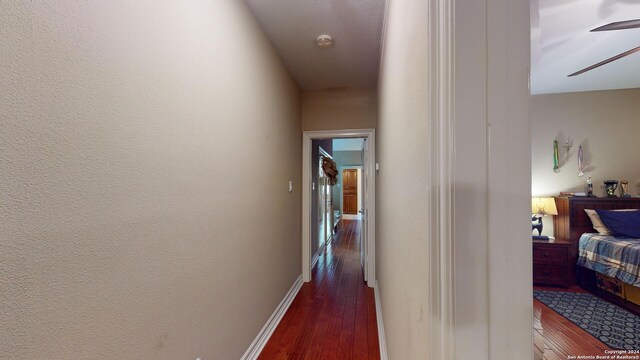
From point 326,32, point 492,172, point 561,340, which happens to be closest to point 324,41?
point 326,32

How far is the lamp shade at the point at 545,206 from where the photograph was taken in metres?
3.20

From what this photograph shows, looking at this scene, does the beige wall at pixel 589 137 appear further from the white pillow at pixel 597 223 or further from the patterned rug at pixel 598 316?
the patterned rug at pixel 598 316

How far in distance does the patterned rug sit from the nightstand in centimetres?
16

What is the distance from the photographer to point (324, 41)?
2.07m

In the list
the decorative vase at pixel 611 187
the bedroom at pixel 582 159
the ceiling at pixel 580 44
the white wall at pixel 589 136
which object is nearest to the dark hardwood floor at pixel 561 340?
the bedroom at pixel 582 159

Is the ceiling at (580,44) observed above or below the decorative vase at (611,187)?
above

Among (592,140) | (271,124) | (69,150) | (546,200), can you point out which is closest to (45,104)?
(69,150)

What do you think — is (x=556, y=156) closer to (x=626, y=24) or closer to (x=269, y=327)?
(x=626, y=24)

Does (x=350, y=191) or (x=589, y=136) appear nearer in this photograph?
(x=589, y=136)

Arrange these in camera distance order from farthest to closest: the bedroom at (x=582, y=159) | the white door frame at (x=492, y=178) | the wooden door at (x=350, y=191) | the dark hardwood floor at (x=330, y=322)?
the wooden door at (x=350, y=191) → the bedroom at (x=582, y=159) → the dark hardwood floor at (x=330, y=322) → the white door frame at (x=492, y=178)

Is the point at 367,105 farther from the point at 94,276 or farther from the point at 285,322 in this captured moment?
the point at 94,276

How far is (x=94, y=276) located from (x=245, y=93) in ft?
4.36

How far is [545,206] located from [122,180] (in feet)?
14.7

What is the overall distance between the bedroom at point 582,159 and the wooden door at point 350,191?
A: 643cm
